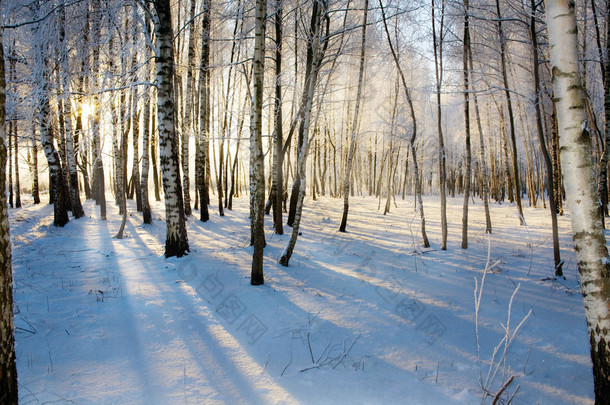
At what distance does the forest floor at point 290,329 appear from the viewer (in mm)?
2748

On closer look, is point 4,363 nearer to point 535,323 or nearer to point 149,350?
point 149,350

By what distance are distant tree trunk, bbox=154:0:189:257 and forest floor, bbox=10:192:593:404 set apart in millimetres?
508

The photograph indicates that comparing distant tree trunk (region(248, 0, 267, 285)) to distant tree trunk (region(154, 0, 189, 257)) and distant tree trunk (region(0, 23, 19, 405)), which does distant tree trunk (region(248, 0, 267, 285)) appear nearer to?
distant tree trunk (region(154, 0, 189, 257))

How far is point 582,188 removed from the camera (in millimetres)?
2408

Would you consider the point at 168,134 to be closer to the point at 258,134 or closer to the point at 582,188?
the point at 258,134

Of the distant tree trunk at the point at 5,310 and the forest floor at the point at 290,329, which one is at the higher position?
the distant tree trunk at the point at 5,310

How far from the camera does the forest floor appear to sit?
275cm

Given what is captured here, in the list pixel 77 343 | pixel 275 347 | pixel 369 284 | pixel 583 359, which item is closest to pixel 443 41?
pixel 369 284

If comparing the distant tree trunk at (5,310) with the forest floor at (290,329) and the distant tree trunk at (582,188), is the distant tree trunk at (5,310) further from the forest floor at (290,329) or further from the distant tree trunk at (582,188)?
the distant tree trunk at (582,188)

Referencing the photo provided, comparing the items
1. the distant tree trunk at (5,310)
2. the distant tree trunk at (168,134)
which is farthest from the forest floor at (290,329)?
the distant tree trunk at (5,310)

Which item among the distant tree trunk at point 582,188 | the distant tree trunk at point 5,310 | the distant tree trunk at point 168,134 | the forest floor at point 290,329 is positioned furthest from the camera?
the distant tree trunk at point 168,134

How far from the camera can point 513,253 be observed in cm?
756

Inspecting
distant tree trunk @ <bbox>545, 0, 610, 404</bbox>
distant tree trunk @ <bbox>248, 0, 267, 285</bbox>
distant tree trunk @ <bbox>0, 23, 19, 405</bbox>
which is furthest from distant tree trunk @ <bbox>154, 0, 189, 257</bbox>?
distant tree trunk @ <bbox>545, 0, 610, 404</bbox>

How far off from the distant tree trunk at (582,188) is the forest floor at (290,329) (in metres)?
0.57
